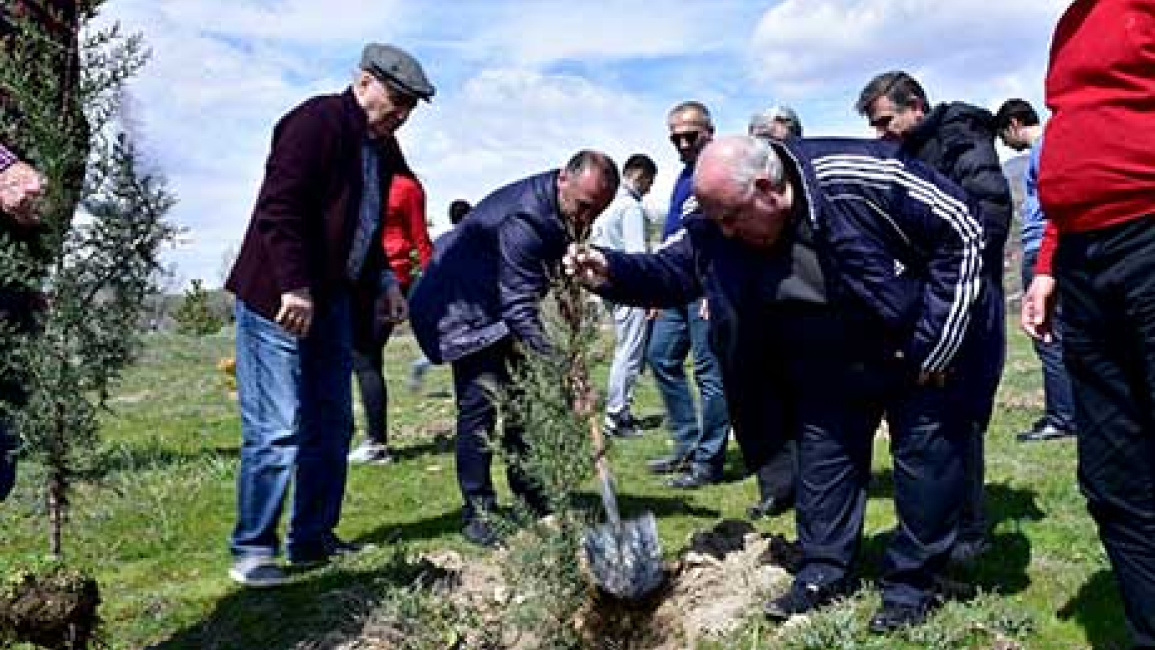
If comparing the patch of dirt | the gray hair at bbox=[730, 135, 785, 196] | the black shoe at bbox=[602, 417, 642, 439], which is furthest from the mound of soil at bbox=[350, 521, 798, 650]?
the black shoe at bbox=[602, 417, 642, 439]

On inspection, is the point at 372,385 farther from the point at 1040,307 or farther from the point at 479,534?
the point at 1040,307

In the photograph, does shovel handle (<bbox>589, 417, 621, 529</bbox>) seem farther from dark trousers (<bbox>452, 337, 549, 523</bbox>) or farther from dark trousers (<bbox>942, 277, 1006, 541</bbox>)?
dark trousers (<bbox>942, 277, 1006, 541</bbox>)

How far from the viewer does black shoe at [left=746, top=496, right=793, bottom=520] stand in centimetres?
720

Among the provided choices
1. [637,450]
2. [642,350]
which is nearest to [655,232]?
[642,350]

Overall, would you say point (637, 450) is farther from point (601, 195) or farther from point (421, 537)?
point (601, 195)

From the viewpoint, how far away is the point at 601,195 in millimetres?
6273

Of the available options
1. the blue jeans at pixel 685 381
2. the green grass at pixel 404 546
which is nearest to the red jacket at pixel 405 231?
the green grass at pixel 404 546

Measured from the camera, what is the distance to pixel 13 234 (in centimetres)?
467

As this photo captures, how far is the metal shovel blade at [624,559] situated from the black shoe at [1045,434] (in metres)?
4.85

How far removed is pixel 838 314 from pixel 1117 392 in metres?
1.11

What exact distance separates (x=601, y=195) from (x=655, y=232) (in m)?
5.16

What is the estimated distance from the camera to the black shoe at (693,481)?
8.41 metres

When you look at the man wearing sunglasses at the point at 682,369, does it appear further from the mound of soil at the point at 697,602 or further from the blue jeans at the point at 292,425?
the blue jeans at the point at 292,425

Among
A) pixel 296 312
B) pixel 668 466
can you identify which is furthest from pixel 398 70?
pixel 668 466
